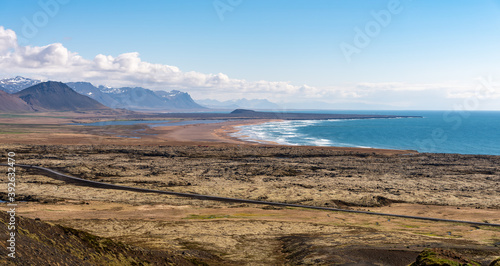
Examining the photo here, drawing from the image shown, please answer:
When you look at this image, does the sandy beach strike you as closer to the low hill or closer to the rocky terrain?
the rocky terrain

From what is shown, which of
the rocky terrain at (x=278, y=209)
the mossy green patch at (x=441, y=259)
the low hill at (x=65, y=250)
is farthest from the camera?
the rocky terrain at (x=278, y=209)

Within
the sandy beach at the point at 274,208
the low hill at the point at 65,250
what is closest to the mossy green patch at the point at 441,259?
the sandy beach at the point at 274,208

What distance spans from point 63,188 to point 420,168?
2258 inches

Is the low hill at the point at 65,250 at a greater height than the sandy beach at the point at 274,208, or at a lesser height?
greater

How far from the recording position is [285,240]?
26.9 m

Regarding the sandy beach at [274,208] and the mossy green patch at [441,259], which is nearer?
the mossy green patch at [441,259]

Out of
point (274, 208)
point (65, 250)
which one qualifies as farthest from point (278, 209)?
point (65, 250)

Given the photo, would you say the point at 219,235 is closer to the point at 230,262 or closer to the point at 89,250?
the point at 230,262

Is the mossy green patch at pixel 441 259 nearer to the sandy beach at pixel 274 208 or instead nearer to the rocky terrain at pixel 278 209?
the rocky terrain at pixel 278 209

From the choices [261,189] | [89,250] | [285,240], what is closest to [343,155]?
[261,189]

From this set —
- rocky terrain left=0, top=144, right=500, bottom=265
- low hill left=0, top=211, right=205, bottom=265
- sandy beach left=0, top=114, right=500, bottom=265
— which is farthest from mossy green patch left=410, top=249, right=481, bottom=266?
low hill left=0, top=211, right=205, bottom=265

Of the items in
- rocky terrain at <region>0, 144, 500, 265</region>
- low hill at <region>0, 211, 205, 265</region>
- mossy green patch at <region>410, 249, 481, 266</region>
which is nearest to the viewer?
low hill at <region>0, 211, 205, 265</region>

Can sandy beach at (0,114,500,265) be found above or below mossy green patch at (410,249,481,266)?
below

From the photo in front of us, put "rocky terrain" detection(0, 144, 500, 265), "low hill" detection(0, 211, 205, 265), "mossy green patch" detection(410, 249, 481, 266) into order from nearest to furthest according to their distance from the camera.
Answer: "low hill" detection(0, 211, 205, 265) < "mossy green patch" detection(410, 249, 481, 266) < "rocky terrain" detection(0, 144, 500, 265)
